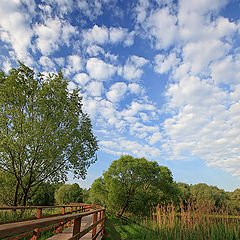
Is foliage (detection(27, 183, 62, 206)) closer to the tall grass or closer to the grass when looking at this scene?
the grass

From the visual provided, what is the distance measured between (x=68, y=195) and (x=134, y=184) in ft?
133

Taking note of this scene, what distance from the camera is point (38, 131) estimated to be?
38.9ft

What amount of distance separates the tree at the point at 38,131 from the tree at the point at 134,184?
949cm

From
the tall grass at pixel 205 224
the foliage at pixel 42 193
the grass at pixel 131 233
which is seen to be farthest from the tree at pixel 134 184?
the tall grass at pixel 205 224

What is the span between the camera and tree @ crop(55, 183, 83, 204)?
54.7 meters

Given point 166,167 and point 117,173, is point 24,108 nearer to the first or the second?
point 117,173

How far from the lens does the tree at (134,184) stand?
22.8 m

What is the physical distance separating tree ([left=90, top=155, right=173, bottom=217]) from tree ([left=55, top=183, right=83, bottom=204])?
116 ft

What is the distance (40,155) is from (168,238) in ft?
29.2

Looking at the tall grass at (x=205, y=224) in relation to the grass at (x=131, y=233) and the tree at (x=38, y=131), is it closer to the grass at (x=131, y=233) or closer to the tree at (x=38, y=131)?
the grass at (x=131, y=233)

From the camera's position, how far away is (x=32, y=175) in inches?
522

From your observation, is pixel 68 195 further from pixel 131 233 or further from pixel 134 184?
pixel 131 233

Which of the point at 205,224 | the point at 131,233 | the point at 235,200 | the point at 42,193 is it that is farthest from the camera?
the point at 235,200

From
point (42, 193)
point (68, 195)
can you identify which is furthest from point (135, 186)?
point (68, 195)
